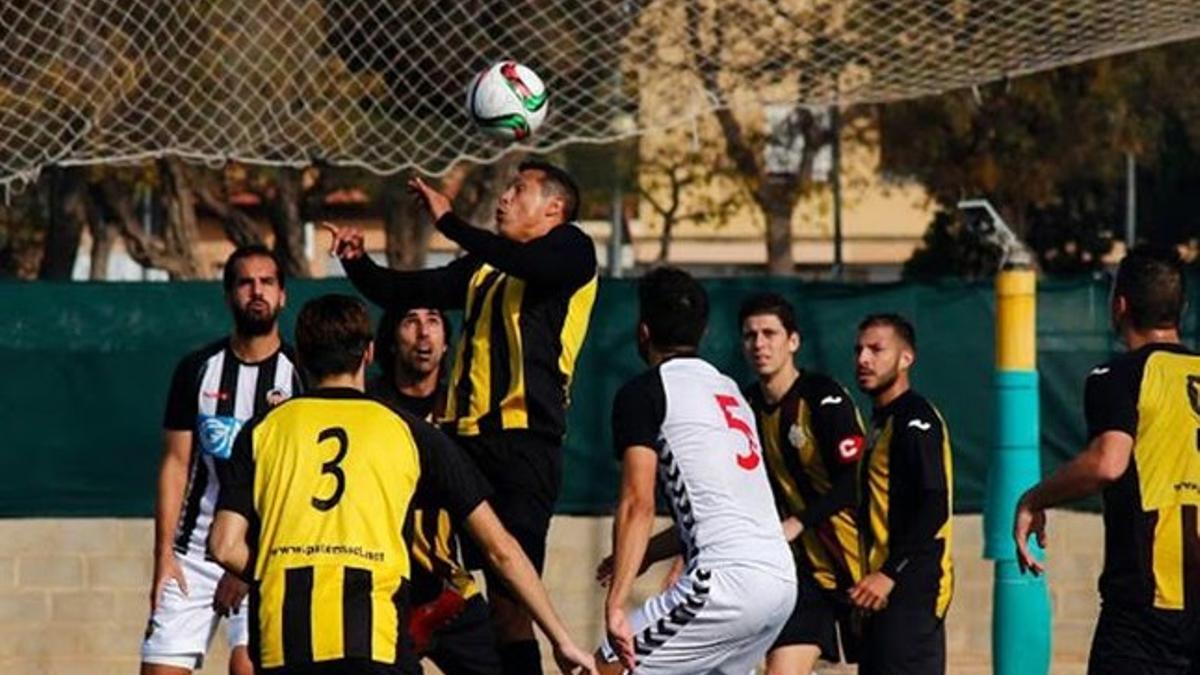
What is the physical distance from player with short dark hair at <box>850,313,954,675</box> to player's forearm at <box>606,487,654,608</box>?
87.6 inches

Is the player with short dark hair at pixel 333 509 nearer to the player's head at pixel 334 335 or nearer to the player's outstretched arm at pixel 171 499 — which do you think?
the player's head at pixel 334 335

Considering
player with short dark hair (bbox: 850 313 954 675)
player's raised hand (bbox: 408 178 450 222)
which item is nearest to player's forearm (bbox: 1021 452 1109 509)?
player's raised hand (bbox: 408 178 450 222)

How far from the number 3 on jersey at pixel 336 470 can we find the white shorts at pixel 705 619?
1.54m

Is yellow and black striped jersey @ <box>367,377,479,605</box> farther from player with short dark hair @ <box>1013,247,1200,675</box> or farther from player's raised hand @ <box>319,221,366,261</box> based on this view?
player with short dark hair @ <box>1013,247,1200,675</box>

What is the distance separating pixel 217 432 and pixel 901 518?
275 cm

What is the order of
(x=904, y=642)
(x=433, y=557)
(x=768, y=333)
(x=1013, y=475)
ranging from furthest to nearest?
(x=1013, y=475) → (x=768, y=333) → (x=904, y=642) → (x=433, y=557)

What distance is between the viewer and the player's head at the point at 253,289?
10320mm

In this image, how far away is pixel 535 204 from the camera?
9281 mm

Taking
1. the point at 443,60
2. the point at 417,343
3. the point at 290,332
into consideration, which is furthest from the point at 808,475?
the point at 443,60

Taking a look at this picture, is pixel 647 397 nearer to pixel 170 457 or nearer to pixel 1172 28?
pixel 170 457

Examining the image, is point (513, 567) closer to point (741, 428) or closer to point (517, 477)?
point (741, 428)

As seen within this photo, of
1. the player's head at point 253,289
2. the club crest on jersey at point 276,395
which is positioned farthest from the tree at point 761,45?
the club crest on jersey at point 276,395

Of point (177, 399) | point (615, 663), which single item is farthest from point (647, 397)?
point (177, 399)

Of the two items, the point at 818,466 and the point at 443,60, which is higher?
the point at 443,60
